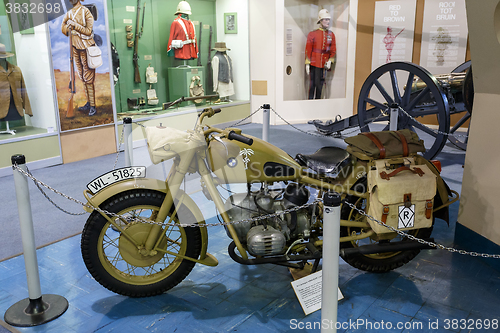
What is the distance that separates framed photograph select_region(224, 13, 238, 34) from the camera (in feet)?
26.7

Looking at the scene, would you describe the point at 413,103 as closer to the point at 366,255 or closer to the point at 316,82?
the point at 366,255

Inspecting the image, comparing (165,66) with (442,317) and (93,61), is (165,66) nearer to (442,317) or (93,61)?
(93,61)

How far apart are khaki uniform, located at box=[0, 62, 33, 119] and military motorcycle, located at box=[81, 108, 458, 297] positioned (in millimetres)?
3673

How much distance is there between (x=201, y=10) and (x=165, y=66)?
132cm

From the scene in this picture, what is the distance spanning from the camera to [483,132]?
288cm

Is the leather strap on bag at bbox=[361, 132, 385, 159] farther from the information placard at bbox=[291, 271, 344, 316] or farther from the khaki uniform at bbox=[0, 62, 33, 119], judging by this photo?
the khaki uniform at bbox=[0, 62, 33, 119]

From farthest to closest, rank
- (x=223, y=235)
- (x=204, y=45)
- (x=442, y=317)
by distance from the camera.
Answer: (x=204, y=45) → (x=223, y=235) → (x=442, y=317)

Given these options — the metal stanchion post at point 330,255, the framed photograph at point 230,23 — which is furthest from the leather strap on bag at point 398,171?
the framed photograph at point 230,23

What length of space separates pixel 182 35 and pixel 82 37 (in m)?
2.14

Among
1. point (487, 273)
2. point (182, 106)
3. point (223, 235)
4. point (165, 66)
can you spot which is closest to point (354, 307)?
point (487, 273)

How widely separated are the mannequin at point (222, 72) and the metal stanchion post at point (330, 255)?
6.53 meters

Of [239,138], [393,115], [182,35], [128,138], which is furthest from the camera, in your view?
[182,35]

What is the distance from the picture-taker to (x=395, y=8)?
7910 millimetres

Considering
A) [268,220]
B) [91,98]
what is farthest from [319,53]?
[268,220]
